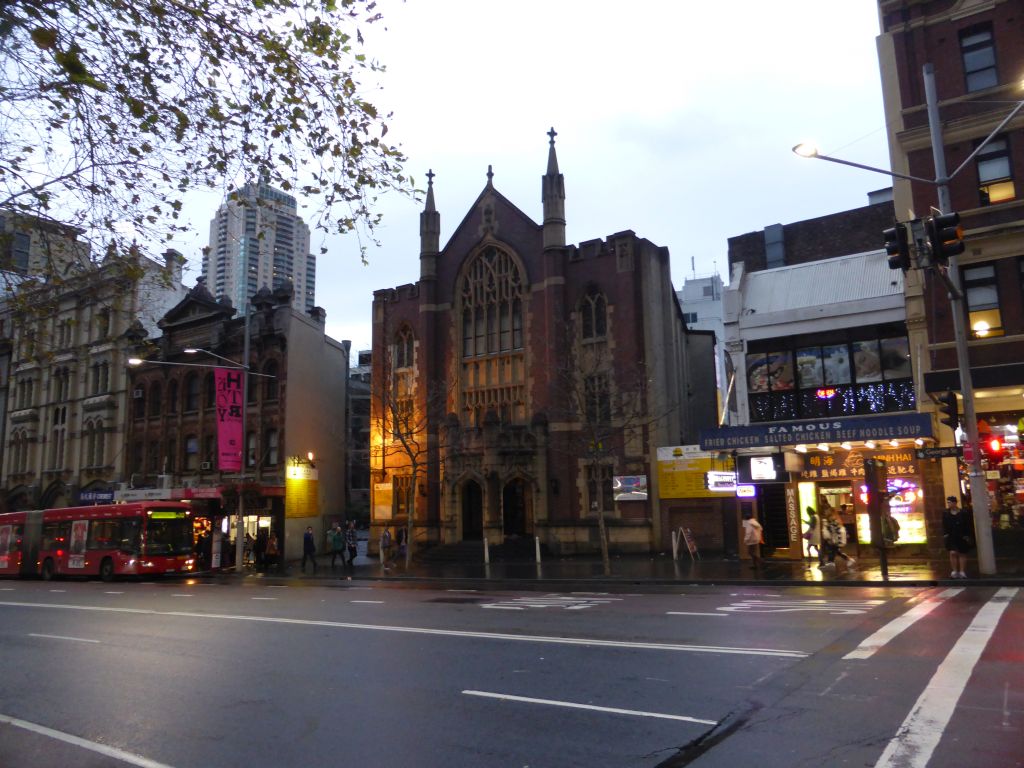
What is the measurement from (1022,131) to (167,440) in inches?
1662

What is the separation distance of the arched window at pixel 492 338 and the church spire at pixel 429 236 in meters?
1.87

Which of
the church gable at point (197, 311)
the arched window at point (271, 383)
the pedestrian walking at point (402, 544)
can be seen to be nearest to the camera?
the pedestrian walking at point (402, 544)

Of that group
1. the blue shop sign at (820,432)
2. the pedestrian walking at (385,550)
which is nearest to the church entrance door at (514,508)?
the pedestrian walking at (385,550)

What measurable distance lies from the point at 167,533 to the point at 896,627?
88.5 feet

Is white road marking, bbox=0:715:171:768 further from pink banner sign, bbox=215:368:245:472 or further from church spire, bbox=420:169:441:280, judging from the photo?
church spire, bbox=420:169:441:280

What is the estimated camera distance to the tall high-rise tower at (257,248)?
928 centimetres

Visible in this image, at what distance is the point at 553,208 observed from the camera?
1405 inches

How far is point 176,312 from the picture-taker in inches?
1779

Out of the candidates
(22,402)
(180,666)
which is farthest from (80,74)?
(22,402)

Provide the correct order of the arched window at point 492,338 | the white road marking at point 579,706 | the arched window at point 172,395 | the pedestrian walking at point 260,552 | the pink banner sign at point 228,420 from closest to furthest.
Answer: the white road marking at point 579,706
the pedestrian walking at point 260,552
the pink banner sign at point 228,420
the arched window at point 492,338
the arched window at point 172,395

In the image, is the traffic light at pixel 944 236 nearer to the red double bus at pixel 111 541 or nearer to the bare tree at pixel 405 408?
the bare tree at pixel 405 408

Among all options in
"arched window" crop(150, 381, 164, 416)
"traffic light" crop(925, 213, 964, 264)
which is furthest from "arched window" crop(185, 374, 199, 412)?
"traffic light" crop(925, 213, 964, 264)

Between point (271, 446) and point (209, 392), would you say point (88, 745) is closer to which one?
point (271, 446)

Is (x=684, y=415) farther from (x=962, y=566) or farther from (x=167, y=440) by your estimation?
(x=167, y=440)
